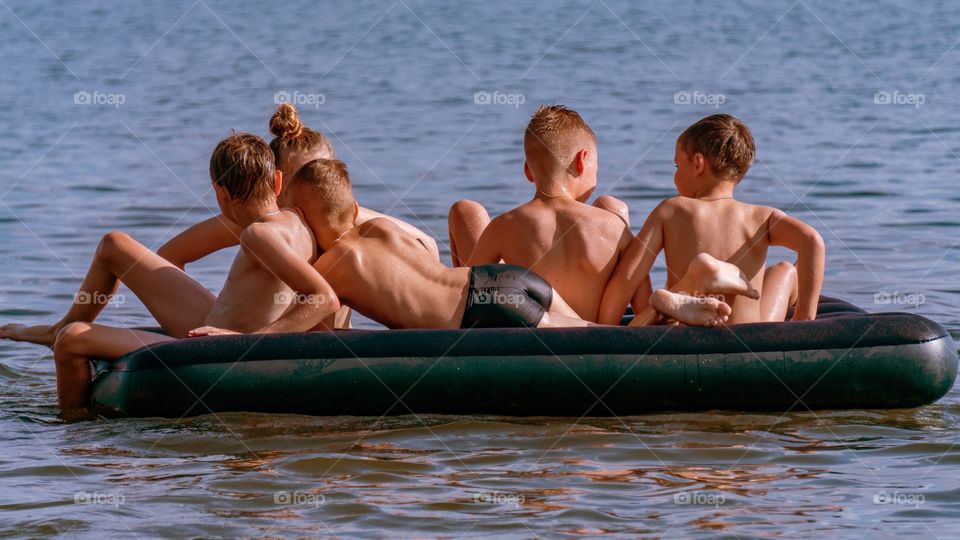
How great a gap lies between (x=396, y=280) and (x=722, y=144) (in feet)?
4.57

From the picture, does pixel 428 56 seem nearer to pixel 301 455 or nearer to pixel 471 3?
pixel 471 3

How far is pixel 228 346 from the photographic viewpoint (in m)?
5.47

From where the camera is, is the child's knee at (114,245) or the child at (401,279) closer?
the child at (401,279)

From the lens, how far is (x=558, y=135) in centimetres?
600

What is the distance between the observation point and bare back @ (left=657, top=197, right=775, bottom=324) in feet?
18.8

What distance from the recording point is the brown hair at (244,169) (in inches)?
224

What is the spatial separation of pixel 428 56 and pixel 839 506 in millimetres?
15358
